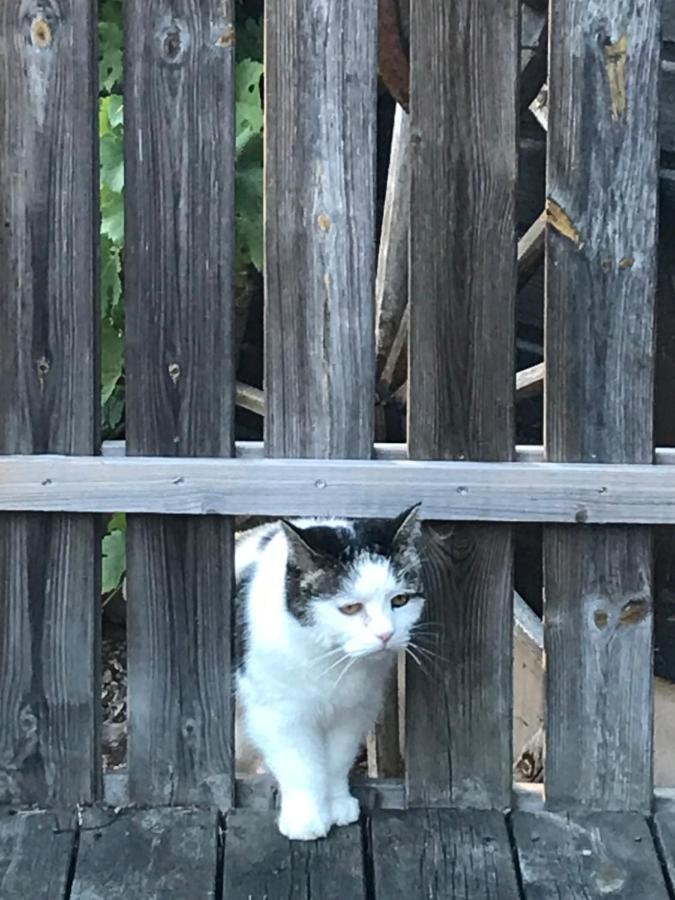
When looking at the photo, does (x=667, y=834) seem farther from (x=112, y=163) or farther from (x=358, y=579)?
(x=112, y=163)

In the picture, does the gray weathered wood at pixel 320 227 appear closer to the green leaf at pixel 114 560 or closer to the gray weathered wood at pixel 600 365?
the gray weathered wood at pixel 600 365

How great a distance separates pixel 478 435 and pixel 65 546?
0.75 meters

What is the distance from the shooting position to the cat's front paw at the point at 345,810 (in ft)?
7.57

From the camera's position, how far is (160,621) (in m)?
2.32

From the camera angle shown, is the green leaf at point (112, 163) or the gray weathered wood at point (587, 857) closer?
the gray weathered wood at point (587, 857)

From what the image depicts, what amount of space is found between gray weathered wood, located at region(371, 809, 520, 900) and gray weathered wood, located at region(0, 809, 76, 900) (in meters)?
0.52

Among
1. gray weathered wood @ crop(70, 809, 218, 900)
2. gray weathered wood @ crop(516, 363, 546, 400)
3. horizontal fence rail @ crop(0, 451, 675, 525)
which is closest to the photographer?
gray weathered wood @ crop(70, 809, 218, 900)

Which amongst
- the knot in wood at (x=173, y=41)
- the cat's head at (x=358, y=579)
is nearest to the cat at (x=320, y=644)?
the cat's head at (x=358, y=579)

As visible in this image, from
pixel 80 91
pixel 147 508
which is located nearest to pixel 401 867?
pixel 147 508

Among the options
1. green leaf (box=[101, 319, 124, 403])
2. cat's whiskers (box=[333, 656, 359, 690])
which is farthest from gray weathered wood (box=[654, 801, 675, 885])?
green leaf (box=[101, 319, 124, 403])

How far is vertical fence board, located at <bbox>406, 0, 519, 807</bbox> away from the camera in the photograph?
2.17 m

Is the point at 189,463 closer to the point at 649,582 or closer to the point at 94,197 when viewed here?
the point at 94,197

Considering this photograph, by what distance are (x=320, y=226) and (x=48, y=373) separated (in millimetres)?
529

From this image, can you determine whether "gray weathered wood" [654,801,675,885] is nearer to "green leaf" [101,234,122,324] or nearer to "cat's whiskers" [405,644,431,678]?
"cat's whiskers" [405,644,431,678]
